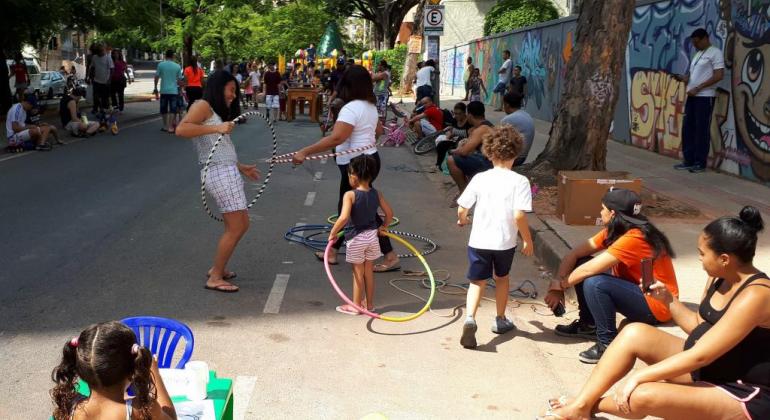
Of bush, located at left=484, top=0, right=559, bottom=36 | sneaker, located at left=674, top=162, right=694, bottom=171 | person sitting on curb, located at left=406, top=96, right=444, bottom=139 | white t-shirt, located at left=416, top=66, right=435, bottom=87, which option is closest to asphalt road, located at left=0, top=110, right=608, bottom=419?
sneaker, located at left=674, top=162, right=694, bottom=171

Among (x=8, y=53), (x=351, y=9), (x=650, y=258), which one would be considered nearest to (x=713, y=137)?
(x=650, y=258)

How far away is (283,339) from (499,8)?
30.1 metres

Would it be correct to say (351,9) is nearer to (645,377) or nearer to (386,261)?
(386,261)

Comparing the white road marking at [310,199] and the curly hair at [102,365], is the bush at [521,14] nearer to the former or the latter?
the white road marking at [310,199]

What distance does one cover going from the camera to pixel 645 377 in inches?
151

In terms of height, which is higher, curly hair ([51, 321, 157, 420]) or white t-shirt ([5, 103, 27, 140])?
white t-shirt ([5, 103, 27, 140])

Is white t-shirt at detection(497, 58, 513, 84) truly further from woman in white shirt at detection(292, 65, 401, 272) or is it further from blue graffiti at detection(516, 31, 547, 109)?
woman in white shirt at detection(292, 65, 401, 272)

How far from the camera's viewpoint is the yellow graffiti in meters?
14.3

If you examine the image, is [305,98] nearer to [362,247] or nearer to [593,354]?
[362,247]

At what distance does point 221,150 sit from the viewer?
21.9ft

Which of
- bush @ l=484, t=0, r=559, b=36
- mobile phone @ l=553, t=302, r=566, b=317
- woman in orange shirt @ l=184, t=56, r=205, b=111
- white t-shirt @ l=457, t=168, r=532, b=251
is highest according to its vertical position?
bush @ l=484, t=0, r=559, b=36

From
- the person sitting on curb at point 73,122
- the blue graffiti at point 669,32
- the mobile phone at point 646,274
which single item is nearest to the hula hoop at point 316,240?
the mobile phone at point 646,274

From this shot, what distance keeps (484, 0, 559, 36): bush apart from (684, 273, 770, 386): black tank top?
95.9 feet

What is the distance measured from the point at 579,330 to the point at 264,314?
2.49 meters
